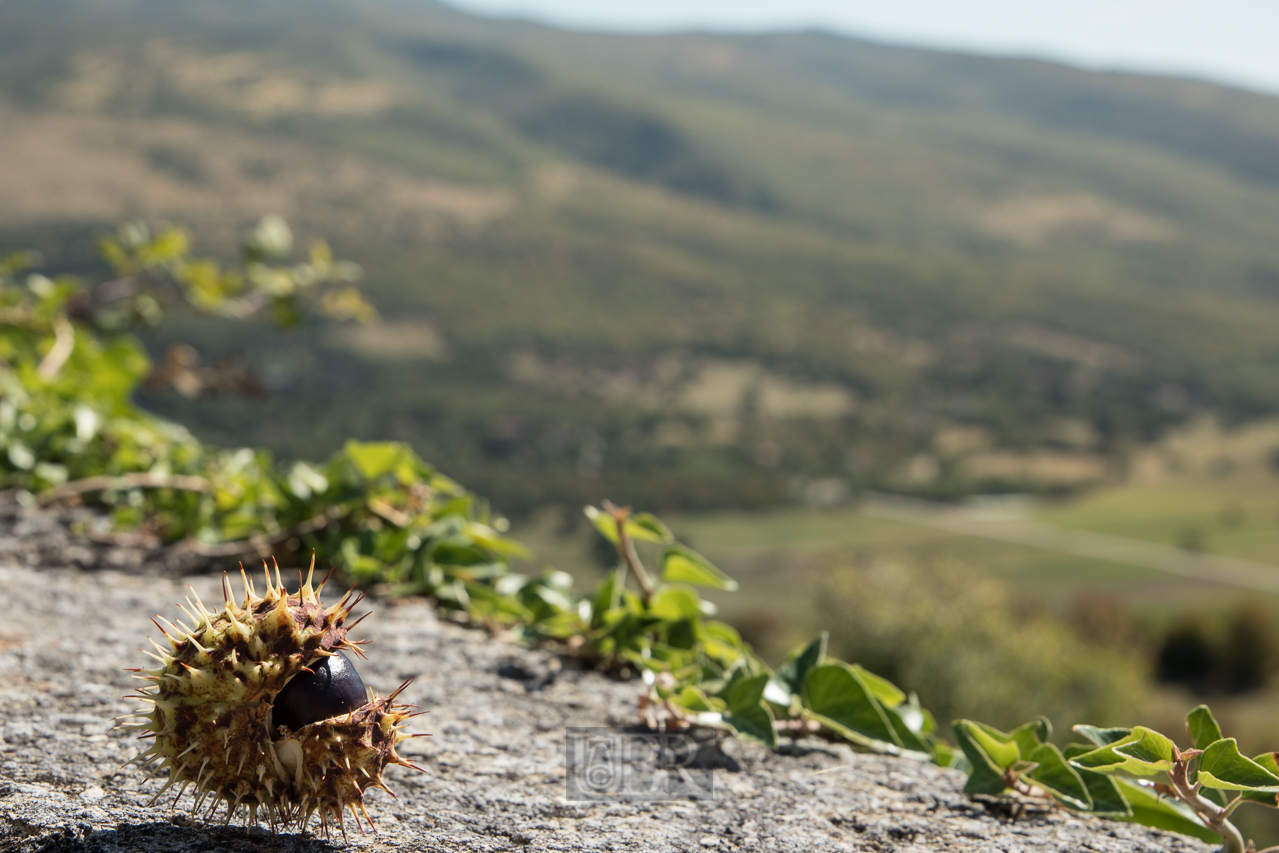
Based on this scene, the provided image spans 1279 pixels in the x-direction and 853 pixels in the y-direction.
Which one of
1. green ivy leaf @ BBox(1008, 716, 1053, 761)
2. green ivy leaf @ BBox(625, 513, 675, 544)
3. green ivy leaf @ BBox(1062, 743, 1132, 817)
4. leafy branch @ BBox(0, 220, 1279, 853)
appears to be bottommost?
leafy branch @ BBox(0, 220, 1279, 853)

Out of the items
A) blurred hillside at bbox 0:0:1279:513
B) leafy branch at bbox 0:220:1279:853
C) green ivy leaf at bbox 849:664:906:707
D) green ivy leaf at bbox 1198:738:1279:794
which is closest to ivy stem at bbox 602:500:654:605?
leafy branch at bbox 0:220:1279:853

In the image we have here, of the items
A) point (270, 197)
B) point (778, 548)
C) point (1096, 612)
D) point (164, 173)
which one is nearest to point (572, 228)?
point (270, 197)

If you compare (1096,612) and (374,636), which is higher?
(374,636)

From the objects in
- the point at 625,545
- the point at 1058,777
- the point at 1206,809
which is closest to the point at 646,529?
the point at 625,545

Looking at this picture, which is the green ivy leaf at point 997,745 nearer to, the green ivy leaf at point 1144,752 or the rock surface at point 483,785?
the rock surface at point 483,785

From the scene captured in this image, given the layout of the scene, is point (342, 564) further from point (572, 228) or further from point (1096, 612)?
point (572, 228)

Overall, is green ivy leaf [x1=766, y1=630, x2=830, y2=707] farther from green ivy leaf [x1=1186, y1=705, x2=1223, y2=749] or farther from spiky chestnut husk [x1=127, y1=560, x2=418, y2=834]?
spiky chestnut husk [x1=127, y1=560, x2=418, y2=834]

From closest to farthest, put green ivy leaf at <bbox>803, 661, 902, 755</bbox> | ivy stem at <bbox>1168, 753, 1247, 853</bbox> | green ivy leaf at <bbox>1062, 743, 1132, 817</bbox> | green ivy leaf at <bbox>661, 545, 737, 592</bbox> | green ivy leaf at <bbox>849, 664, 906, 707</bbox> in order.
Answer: ivy stem at <bbox>1168, 753, 1247, 853</bbox>
green ivy leaf at <bbox>1062, 743, 1132, 817</bbox>
green ivy leaf at <bbox>803, 661, 902, 755</bbox>
green ivy leaf at <bbox>849, 664, 906, 707</bbox>
green ivy leaf at <bbox>661, 545, 737, 592</bbox>
